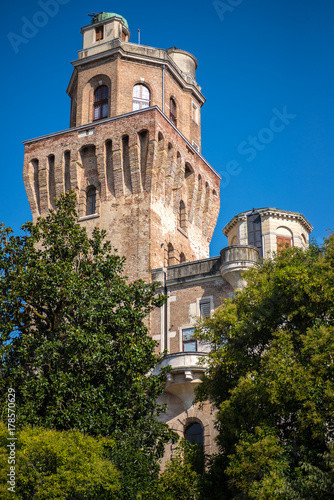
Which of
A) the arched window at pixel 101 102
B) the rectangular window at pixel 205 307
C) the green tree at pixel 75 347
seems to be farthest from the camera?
the arched window at pixel 101 102

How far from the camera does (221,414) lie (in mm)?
22875

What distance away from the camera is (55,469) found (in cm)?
2200

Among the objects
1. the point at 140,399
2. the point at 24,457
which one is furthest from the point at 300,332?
the point at 24,457

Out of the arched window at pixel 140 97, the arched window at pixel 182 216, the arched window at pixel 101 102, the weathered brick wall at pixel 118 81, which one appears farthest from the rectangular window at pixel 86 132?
the arched window at pixel 182 216

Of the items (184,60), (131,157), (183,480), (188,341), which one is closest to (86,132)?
(131,157)

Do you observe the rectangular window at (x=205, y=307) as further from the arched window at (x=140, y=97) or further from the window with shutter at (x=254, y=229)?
the arched window at (x=140, y=97)

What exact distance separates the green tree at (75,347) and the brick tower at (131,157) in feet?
27.0

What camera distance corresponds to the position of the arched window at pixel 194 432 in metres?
30.0

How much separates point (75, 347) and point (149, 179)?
14108 mm

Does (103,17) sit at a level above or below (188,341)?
above

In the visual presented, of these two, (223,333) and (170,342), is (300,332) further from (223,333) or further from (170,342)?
(170,342)

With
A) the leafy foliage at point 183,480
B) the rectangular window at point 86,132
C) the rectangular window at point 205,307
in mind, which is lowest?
the leafy foliage at point 183,480

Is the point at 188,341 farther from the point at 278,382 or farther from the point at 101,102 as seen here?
the point at 101,102

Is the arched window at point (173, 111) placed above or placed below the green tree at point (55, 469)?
above
